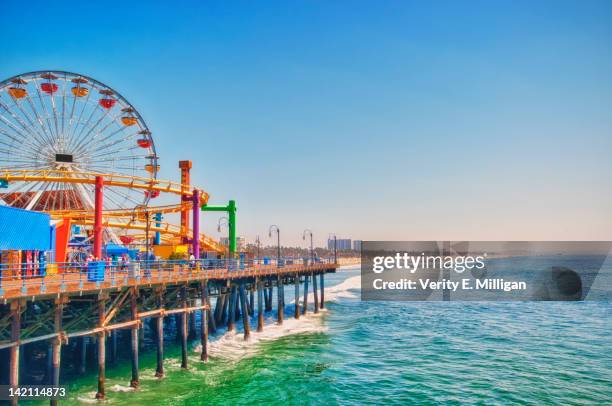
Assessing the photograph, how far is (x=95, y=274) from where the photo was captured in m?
23.0

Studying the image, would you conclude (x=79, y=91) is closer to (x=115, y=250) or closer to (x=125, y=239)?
(x=115, y=250)

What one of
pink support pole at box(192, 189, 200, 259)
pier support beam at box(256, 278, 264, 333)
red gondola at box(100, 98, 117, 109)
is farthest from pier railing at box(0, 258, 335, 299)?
red gondola at box(100, 98, 117, 109)

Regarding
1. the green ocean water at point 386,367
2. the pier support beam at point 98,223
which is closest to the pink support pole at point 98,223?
the pier support beam at point 98,223

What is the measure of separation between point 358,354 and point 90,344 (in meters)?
17.2

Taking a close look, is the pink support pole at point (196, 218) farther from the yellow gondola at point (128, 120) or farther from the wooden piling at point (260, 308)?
the yellow gondola at point (128, 120)

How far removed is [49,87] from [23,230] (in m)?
22.4

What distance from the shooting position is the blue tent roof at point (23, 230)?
21188 mm

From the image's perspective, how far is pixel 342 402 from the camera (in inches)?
914

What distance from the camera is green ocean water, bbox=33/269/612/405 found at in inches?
928

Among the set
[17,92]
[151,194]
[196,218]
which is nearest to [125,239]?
[151,194]

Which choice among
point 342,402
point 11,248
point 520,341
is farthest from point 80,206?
point 520,341

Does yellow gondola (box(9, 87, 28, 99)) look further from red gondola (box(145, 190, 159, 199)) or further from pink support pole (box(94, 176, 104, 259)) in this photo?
pink support pole (box(94, 176, 104, 259))

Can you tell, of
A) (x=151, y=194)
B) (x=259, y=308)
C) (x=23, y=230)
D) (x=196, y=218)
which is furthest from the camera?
(x=151, y=194)

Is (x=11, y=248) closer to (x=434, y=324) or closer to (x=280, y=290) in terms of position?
(x=280, y=290)
